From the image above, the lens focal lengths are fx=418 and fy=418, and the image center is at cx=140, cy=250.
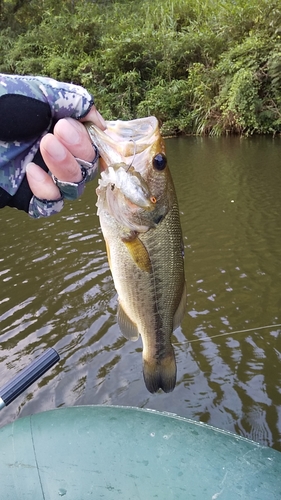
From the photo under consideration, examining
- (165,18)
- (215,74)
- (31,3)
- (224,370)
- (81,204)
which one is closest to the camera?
(224,370)

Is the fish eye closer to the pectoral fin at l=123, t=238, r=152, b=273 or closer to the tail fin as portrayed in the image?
the pectoral fin at l=123, t=238, r=152, b=273

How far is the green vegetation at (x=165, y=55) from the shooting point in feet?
58.6

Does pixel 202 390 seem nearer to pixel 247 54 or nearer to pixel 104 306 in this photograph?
pixel 104 306

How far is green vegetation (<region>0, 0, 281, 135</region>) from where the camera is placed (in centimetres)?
1788

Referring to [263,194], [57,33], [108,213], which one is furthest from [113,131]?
[57,33]

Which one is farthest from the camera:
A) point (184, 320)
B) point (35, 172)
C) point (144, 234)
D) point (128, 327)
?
point (184, 320)

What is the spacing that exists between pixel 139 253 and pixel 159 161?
1.40ft

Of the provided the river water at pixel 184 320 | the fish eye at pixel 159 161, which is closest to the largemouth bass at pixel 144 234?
the fish eye at pixel 159 161

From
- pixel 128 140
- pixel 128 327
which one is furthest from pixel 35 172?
pixel 128 327

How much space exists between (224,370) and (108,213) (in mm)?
2759

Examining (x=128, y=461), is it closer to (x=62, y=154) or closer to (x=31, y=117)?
(x=62, y=154)

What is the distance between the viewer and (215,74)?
19875 millimetres

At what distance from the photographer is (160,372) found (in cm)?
225

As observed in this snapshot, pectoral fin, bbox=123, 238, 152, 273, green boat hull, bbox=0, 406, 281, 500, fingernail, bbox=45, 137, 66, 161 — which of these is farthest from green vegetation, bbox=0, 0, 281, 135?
fingernail, bbox=45, 137, 66, 161
